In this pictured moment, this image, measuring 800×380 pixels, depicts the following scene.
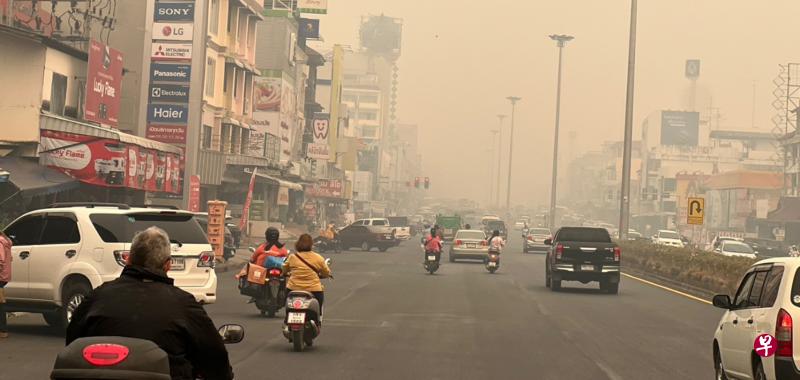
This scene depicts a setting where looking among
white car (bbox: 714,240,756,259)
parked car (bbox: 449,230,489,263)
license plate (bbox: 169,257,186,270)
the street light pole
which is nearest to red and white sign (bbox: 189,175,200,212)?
parked car (bbox: 449,230,489,263)

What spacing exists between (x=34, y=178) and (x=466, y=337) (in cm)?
2012

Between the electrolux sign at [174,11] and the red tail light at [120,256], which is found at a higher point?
the electrolux sign at [174,11]

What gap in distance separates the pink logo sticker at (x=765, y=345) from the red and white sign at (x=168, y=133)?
4177cm

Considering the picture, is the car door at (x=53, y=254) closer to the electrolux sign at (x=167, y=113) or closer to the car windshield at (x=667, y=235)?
the electrolux sign at (x=167, y=113)

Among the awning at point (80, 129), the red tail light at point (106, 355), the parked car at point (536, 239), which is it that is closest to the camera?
the red tail light at point (106, 355)

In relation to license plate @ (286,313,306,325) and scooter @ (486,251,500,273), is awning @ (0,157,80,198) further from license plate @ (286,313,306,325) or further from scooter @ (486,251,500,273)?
license plate @ (286,313,306,325)

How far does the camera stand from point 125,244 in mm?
17172

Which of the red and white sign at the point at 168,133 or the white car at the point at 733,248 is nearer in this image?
the red and white sign at the point at 168,133

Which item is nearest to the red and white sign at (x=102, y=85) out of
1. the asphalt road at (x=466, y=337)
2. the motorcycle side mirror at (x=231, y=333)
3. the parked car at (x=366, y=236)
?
the asphalt road at (x=466, y=337)

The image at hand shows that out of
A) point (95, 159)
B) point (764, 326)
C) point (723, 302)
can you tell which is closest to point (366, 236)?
point (95, 159)

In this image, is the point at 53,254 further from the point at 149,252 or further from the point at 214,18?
the point at 214,18

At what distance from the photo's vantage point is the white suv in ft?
56.4

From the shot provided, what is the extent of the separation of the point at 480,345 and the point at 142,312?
41.6ft

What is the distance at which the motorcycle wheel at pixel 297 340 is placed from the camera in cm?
1623
